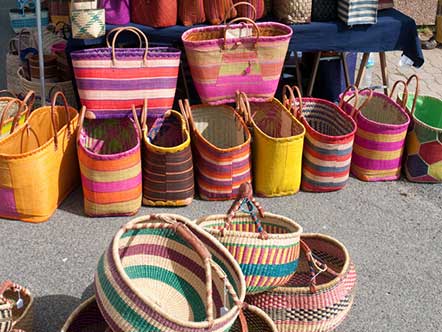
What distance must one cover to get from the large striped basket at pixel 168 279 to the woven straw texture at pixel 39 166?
1113 mm

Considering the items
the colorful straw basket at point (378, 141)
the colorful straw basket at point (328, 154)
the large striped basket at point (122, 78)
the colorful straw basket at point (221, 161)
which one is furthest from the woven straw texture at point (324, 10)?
the large striped basket at point (122, 78)

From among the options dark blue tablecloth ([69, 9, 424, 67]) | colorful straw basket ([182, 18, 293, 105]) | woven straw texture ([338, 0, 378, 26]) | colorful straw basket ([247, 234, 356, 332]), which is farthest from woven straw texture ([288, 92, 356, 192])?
colorful straw basket ([247, 234, 356, 332])

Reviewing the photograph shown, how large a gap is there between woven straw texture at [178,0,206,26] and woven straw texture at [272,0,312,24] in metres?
0.53

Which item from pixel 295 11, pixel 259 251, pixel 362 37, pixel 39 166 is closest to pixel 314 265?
pixel 259 251

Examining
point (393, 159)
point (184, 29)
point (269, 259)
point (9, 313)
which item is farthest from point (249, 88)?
point (9, 313)

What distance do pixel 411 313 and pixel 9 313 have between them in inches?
69.0

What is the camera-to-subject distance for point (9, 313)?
2.11 metres

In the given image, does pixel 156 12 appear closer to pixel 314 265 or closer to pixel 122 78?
pixel 122 78

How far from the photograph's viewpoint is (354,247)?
3.12 meters

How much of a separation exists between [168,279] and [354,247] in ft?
4.07

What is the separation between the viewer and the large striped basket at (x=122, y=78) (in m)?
3.34

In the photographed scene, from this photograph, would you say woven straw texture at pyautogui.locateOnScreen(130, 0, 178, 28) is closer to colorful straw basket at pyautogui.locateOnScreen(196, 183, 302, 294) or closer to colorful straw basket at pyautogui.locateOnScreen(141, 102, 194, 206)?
colorful straw basket at pyautogui.locateOnScreen(141, 102, 194, 206)

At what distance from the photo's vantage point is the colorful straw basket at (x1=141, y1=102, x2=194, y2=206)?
3232 millimetres

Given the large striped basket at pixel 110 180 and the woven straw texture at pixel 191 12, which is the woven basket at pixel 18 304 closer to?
the large striped basket at pixel 110 180
